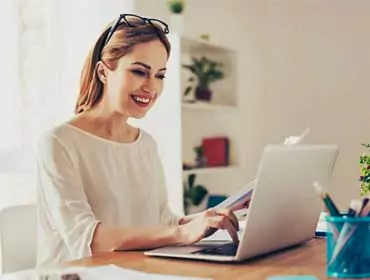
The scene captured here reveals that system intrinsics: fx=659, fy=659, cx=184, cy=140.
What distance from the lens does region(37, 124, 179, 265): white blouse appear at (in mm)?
1409

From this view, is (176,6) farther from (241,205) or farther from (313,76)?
(241,205)

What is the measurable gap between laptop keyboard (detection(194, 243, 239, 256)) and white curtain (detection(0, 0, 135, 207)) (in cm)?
110

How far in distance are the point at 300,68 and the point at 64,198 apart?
2008mm

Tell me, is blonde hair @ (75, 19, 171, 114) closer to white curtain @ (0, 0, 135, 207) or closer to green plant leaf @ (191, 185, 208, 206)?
white curtain @ (0, 0, 135, 207)

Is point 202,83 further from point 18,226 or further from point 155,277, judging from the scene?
point 155,277

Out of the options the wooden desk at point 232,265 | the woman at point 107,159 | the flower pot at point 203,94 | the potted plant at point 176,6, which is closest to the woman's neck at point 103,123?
the woman at point 107,159

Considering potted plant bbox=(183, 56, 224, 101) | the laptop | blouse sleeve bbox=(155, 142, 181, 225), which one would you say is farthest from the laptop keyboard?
potted plant bbox=(183, 56, 224, 101)

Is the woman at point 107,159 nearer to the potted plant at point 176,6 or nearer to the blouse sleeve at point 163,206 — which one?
the blouse sleeve at point 163,206

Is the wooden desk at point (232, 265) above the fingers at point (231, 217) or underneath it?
underneath

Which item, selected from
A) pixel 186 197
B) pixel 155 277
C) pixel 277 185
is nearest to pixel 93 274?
pixel 155 277

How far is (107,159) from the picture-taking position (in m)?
1.53

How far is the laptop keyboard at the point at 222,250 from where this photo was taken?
3.74ft

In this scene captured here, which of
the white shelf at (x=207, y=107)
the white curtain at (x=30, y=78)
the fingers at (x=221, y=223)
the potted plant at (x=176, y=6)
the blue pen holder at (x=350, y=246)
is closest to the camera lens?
the blue pen holder at (x=350, y=246)

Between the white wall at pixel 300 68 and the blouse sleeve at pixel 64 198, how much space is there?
1.75 metres
